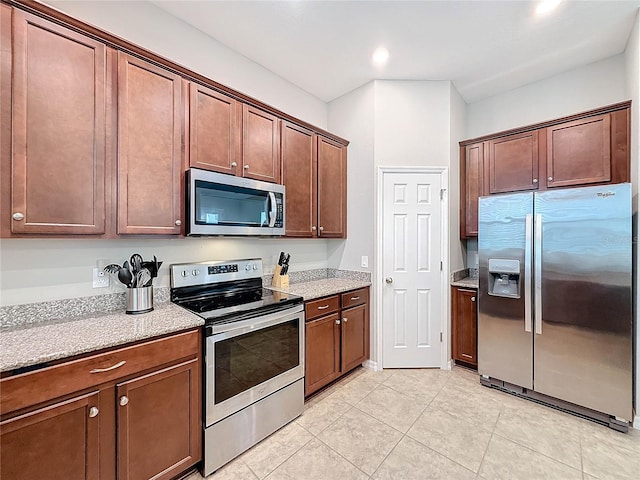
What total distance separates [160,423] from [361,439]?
1.35 m

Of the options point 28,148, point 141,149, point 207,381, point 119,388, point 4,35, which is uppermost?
point 4,35

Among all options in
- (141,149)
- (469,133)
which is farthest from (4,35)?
(469,133)

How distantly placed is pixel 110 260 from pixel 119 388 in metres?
0.89

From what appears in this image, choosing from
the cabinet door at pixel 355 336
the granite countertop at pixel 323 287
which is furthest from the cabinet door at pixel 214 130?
the cabinet door at pixel 355 336

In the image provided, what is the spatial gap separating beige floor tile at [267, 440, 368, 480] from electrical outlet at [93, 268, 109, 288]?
162 cm

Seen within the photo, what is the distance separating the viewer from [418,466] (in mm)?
1786

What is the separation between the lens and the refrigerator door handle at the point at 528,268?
2.47m

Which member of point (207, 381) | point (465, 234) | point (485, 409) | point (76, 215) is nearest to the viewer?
point (76, 215)

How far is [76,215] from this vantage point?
1.54 meters

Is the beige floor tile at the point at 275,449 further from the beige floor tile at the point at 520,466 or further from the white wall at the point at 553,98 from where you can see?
the white wall at the point at 553,98

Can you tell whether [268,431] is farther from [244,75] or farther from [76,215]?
[244,75]

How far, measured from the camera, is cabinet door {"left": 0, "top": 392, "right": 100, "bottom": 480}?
Answer: 1.13 m

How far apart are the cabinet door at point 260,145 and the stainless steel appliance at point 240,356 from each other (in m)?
0.86

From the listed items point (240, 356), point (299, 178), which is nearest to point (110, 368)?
point (240, 356)
